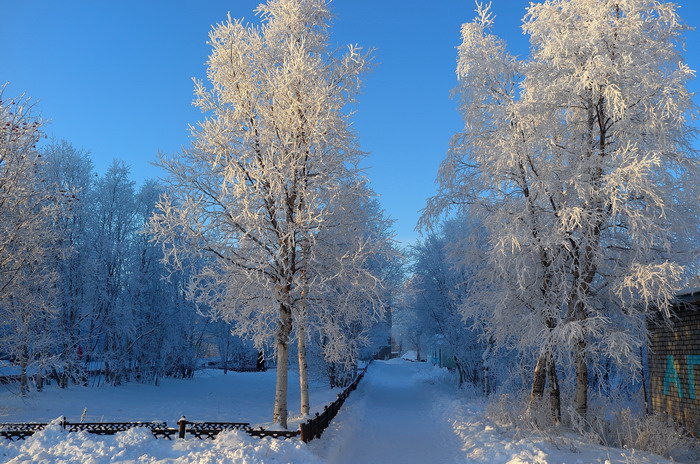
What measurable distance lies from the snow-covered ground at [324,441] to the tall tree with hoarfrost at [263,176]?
111 inches

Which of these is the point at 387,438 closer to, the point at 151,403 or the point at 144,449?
the point at 144,449

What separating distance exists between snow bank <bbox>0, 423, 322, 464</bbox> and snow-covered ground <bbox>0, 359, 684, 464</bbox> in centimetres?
2

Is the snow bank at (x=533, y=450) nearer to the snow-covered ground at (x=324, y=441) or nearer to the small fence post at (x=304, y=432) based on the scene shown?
the snow-covered ground at (x=324, y=441)

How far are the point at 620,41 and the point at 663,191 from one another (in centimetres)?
364

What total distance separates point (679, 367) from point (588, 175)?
5726 mm

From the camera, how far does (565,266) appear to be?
12859mm

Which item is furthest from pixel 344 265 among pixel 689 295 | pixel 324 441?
pixel 689 295

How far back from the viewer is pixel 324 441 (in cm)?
1098

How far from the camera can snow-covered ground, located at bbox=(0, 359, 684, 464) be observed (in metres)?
8.29

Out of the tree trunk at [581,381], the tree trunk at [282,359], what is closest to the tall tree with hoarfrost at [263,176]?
the tree trunk at [282,359]

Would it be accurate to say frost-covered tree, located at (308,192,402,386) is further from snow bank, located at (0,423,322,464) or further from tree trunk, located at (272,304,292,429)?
snow bank, located at (0,423,322,464)

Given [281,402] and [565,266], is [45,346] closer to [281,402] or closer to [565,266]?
[281,402]

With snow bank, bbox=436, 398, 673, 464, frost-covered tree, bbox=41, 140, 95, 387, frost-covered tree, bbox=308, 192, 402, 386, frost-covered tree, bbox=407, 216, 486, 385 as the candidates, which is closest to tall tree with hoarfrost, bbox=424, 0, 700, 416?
snow bank, bbox=436, 398, 673, 464

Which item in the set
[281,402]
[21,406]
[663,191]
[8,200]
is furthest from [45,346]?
[663,191]
